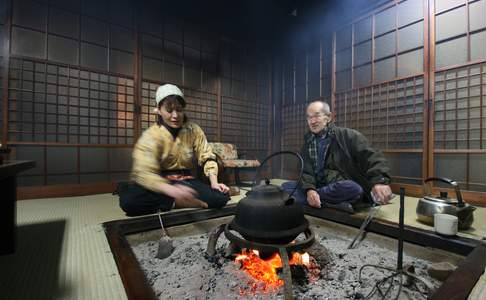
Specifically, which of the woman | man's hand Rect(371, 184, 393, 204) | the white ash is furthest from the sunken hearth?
the woman

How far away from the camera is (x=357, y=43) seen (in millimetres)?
3693

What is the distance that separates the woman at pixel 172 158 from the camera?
188 cm

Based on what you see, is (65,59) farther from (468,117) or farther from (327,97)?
(468,117)

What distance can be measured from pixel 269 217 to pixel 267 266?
28 centimetres

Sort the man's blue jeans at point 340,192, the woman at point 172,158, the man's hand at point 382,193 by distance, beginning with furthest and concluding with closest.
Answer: the man's blue jeans at point 340,192 < the woman at point 172,158 < the man's hand at point 382,193

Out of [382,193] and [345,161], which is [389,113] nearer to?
[345,161]

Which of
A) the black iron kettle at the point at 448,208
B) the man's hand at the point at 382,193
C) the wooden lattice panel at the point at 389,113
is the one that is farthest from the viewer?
the wooden lattice panel at the point at 389,113

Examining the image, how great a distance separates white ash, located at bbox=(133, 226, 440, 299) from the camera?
967 mm

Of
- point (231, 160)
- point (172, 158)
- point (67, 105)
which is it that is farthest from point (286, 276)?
point (67, 105)

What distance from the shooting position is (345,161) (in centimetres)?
218

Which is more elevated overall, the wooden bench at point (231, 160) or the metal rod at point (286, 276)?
the wooden bench at point (231, 160)

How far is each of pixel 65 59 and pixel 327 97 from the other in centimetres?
407

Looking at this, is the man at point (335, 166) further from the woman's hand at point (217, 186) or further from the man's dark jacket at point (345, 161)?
the woman's hand at point (217, 186)

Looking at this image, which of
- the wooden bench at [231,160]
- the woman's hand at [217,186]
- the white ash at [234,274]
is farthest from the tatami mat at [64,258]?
the wooden bench at [231,160]
